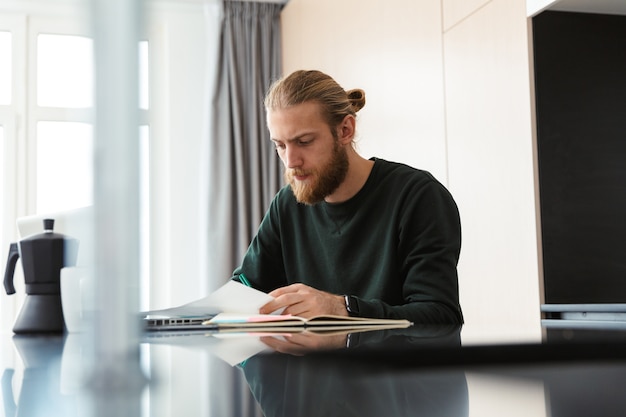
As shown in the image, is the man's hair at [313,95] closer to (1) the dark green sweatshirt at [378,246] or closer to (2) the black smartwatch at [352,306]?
(1) the dark green sweatshirt at [378,246]

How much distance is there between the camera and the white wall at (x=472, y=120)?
2.34 meters

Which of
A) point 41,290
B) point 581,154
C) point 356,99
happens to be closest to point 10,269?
point 41,290

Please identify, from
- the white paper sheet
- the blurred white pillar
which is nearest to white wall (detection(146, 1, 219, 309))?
the white paper sheet

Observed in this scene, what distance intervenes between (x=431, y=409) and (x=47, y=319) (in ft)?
3.44

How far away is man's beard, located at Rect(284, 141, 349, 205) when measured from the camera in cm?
185

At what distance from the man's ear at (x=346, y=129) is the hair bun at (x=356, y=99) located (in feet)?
0.29

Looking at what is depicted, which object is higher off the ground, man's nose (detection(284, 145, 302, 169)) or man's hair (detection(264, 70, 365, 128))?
man's hair (detection(264, 70, 365, 128))

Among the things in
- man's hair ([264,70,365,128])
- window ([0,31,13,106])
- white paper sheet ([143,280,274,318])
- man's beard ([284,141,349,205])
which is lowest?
white paper sheet ([143,280,274,318])

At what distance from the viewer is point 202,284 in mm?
4418

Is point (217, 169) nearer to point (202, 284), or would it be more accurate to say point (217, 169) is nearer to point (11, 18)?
point (202, 284)

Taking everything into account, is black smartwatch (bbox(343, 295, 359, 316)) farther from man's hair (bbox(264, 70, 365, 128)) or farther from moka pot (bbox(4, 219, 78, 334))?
man's hair (bbox(264, 70, 365, 128))

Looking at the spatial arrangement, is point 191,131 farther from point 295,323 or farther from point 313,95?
point 295,323

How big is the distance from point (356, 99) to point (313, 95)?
8.5 inches

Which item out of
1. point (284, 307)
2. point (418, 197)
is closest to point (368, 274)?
point (418, 197)
